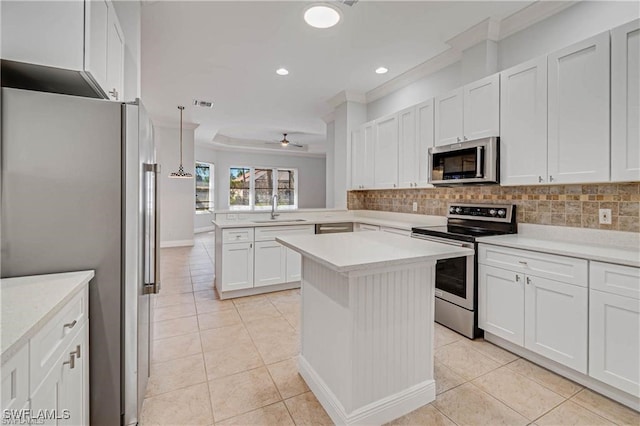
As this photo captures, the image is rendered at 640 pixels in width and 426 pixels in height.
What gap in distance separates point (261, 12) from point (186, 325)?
3003mm

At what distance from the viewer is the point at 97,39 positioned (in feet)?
5.34

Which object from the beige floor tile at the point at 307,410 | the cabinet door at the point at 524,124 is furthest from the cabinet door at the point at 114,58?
the cabinet door at the point at 524,124

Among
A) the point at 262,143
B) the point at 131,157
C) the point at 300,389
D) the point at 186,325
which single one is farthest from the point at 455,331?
the point at 262,143

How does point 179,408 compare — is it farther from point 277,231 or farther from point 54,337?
point 277,231

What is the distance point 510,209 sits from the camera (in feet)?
9.27

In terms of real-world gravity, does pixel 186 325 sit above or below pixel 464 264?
below

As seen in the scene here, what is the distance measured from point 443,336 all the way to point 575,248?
126 centimetres

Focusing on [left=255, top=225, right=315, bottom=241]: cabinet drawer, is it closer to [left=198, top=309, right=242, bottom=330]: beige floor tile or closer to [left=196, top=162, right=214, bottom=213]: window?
[left=198, top=309, right=242, bottom=330]: beige floor tile

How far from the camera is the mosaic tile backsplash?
84.0 inches

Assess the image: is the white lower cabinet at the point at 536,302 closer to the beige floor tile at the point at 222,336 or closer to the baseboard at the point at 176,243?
the beige floor tile at the point at 222,336

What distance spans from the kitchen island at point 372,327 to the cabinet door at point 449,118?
1760 millimetres

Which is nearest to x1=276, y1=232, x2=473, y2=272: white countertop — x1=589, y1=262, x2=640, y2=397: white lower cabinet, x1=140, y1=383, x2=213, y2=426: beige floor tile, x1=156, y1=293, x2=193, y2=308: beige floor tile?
x1=589, y1=262, x2=640, y2=397: white lower cabinet

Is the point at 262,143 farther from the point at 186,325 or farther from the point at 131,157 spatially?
the point at 131,157

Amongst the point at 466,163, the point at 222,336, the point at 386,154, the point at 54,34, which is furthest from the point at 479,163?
the point at 54,34
